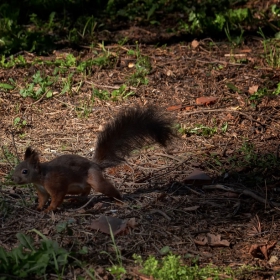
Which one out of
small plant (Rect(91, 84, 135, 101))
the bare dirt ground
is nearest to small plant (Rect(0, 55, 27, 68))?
the bare dirt ground

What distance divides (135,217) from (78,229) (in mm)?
443

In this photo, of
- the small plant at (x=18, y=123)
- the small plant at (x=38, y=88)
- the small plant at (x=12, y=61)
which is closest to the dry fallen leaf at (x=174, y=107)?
the small plant at (x=38, y=88)

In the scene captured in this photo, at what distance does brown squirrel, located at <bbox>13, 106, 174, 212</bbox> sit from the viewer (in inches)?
177

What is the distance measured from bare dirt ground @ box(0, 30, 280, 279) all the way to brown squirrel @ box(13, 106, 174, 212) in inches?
6.0

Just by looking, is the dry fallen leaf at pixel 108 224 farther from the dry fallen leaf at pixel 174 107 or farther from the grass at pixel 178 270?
the dry fallen leaf at pixel 174 107

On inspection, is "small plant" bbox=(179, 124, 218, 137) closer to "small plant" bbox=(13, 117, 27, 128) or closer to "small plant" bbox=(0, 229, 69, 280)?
"small plant" bbox=(13, 117, 27, 128)

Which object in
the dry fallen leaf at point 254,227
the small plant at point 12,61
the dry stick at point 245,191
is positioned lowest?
the dry fallen leaf at point 254,227

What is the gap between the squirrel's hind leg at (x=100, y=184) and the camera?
4.57 metres

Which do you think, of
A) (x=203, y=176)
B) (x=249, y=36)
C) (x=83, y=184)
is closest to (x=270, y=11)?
(x=249, y=36)

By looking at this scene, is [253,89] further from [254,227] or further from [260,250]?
[260,250]

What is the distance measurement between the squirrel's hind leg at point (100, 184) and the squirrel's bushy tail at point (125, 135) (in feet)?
0.73

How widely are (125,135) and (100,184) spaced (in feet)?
1.44

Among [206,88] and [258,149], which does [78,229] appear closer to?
[258,149]

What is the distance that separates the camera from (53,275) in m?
3.62
